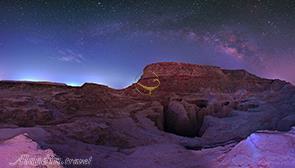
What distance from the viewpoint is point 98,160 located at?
11047 mm

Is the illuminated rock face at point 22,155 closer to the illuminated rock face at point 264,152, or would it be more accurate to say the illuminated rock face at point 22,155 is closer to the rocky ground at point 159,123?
the rocky ground at point 159,123

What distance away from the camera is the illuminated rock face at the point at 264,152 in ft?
29.1

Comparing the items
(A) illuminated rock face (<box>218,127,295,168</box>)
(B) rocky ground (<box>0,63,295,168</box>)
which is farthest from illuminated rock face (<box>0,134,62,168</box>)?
(A) illuminated rock face (<box>218,127,295,168</box>)

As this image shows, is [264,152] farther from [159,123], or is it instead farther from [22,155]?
[159,123]

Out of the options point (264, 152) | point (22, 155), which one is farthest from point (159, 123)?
point (22, 155)

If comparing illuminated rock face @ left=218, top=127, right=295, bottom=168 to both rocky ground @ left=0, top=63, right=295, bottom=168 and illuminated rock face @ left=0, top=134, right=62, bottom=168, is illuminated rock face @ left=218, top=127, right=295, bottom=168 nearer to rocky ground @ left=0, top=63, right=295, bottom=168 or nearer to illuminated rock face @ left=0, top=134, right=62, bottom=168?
rocky ground @ left=0, top=63, right=295, bottom=168

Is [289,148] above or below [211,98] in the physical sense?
below

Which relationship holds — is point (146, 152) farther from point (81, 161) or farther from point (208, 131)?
point (208, 131)

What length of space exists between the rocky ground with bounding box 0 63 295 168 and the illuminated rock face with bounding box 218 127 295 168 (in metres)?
0.03

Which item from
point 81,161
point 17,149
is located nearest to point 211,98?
point 81,161

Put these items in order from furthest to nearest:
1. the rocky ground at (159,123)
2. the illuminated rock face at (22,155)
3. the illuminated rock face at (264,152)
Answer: the rocky ground at (159,123) < the illuminated rock face at (264,152) < the illuminated rock face at (22,155)

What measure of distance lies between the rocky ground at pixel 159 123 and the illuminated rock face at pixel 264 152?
31 millimetres

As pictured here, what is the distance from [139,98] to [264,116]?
41.2 ft

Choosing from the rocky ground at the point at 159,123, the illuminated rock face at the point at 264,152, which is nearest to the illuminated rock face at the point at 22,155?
the rocky ground at the point at 159,123
